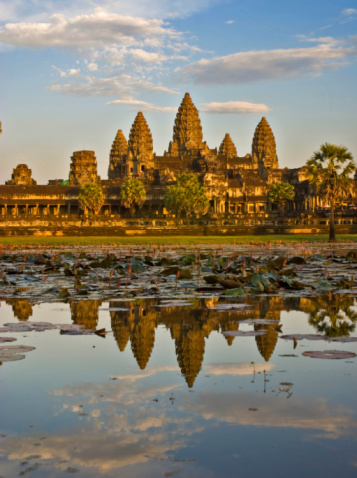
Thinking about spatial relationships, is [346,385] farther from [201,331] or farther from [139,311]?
[139,311]

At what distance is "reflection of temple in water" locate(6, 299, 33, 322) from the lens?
31.0ft

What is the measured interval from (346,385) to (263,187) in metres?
110

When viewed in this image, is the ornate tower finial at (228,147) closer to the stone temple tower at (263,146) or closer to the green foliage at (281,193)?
the stone temple tower at (263,146)

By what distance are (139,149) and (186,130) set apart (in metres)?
13.5

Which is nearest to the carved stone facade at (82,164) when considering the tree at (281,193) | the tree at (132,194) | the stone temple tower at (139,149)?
the stone temple tower at (139,149)

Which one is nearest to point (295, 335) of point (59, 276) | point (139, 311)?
point (139, 311)

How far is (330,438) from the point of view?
4.29 meters

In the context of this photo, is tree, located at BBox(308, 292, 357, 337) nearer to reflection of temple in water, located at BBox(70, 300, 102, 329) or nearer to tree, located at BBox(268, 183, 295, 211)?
reflection of temple in water, located at BBox(70, 300, 102, 329)

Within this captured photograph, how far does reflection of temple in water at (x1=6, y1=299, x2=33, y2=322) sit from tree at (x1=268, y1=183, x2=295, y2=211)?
325 feet

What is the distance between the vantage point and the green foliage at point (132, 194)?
105 metres

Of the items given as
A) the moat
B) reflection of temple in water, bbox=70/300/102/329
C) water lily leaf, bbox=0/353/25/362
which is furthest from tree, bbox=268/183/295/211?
water lily leaf, bbox=0/353/25/362

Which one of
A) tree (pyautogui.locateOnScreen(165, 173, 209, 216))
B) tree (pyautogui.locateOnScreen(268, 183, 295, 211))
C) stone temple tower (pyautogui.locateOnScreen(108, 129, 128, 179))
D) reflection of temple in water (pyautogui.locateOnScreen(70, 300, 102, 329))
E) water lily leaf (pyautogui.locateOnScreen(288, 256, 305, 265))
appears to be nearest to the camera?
reflection of temple in water (pyautogui.locateOnScreen(70, 300, 102, 329))

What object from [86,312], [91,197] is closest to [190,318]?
[86,312]

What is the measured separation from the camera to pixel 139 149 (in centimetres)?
13375
